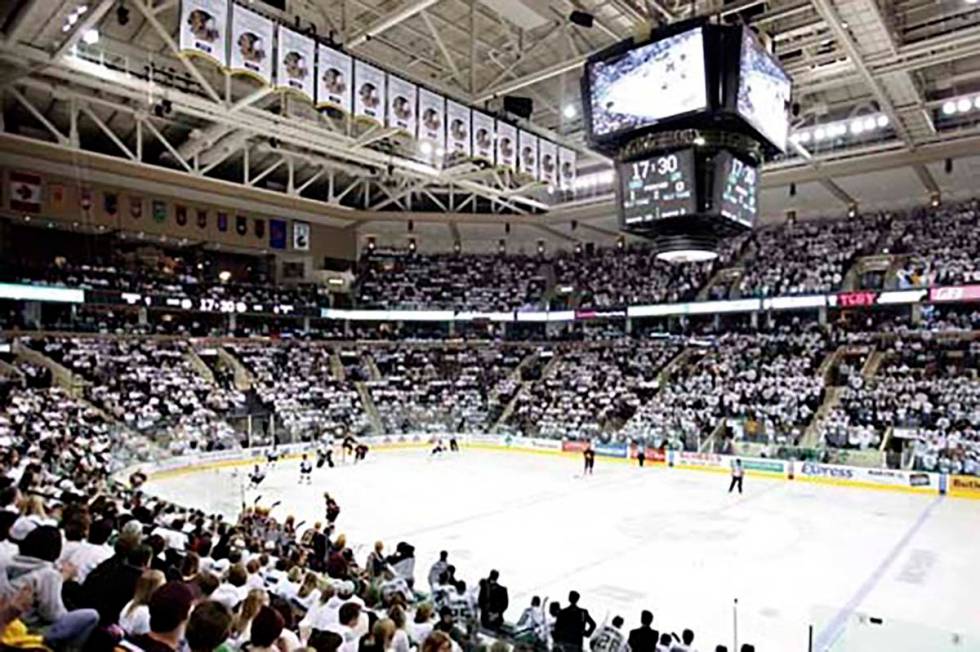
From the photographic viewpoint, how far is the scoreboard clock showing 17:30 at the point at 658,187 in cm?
1172

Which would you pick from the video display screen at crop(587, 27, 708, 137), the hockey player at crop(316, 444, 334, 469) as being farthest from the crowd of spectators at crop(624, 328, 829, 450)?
the video display screen at crop(587, 27, 708, 137)

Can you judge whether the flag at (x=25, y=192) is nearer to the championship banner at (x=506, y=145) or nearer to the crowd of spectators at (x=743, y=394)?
the championship banner at (x=506, y=145)

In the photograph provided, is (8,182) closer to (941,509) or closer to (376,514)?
(376,514)

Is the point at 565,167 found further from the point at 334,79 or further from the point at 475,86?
the point at 334,79

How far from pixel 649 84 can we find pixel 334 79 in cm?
695

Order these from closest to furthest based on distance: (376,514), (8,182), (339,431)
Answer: (376,514) < (8,182) < (339,431)

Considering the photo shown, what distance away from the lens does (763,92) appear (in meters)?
11.8

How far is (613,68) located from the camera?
1245 cm

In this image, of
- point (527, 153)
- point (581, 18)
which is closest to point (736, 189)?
point (581, 18)

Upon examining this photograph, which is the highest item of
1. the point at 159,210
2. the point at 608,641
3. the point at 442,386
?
the point at 159,210

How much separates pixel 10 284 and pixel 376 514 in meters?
20.8

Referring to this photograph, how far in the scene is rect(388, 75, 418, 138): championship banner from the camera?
55.0ft

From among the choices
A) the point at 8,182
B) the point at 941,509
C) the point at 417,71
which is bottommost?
the point at 941,509

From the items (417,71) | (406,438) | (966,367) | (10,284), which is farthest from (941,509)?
(10,284)
